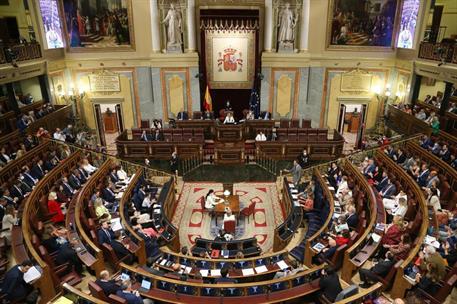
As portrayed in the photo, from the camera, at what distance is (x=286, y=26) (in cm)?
1510

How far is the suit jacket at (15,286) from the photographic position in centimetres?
558

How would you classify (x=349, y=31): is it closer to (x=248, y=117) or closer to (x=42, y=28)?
Result: (x=248, y=117)

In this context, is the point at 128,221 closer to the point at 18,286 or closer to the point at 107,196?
the point at 107,196

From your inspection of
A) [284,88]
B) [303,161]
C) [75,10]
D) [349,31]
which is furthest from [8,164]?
[349,31]

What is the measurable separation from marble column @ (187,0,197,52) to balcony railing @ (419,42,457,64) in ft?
31.9

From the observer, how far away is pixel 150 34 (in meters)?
15.3

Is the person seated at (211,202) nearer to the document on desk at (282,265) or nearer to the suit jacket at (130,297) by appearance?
the document on desk at (282,265)

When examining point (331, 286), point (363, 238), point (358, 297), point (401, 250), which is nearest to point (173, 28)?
A: point (363, 238)

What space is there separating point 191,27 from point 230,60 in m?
2.30

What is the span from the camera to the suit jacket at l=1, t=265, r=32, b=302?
558 centimetres

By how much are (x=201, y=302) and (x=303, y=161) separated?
7.87m

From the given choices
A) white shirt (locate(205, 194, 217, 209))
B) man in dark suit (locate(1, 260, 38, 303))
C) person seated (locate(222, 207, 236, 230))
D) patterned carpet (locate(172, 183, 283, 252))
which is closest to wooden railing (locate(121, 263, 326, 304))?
man in dark suit (locate(1, 260, 38, 303))

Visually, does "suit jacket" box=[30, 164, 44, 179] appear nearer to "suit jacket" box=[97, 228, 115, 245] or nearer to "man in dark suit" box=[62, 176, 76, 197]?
"man in dark suit" box=[62, 176, 76, 197]

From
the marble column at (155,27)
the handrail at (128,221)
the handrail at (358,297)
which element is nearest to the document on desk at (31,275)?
the handrail at (128,221)
